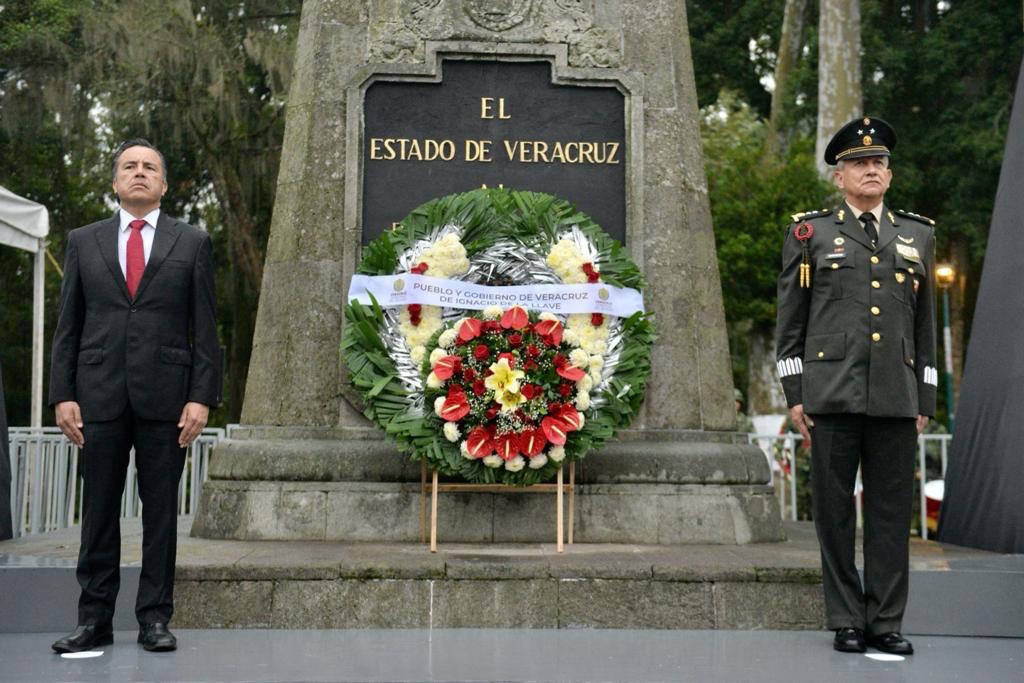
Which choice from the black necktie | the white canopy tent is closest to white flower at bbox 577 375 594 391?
the black necktie

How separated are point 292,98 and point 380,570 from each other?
345 centimetres

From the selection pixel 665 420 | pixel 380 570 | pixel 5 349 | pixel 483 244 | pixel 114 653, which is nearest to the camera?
pixel 114 653

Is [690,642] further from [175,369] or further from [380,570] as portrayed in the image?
[175,369]

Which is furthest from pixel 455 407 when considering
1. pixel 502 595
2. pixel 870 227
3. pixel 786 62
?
pixel 786 62

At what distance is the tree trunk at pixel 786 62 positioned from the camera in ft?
79.6

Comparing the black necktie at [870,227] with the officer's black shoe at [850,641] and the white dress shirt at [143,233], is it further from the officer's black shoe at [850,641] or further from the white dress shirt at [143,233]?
the white dress shirt at [143,233]

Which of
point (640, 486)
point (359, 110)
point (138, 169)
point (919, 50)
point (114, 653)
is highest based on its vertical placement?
point (919, 50)

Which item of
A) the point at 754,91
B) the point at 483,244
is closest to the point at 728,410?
the point at 483,244

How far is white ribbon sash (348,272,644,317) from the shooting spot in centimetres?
644

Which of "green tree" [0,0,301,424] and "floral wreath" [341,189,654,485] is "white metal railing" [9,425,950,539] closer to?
"floral wreath" [341,189,654,485]

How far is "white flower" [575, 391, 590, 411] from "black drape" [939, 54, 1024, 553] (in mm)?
2581

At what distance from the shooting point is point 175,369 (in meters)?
4.75

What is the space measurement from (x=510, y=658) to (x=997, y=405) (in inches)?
151

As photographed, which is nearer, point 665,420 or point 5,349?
point 665,420
